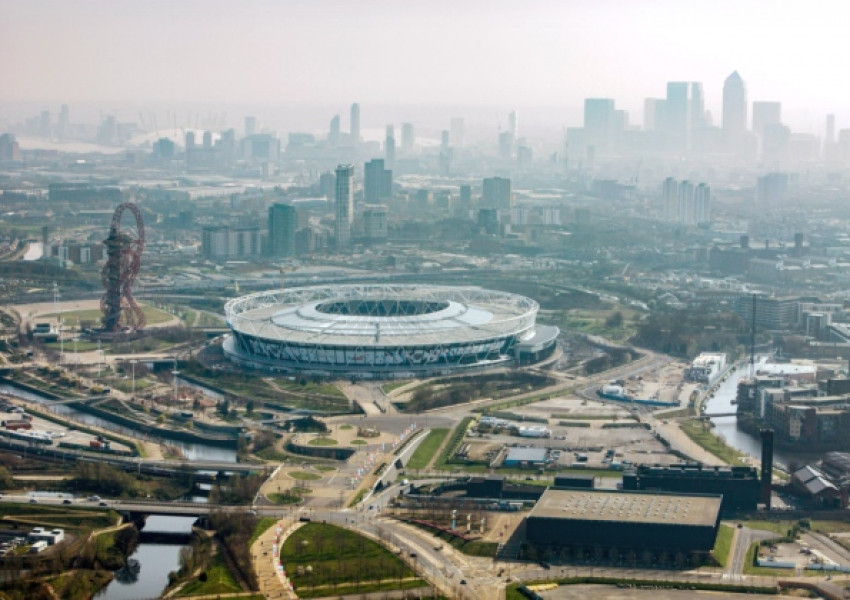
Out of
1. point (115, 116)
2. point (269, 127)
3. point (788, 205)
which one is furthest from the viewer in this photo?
point (269, 127)

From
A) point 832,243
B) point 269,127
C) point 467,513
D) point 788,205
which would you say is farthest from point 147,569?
point 269,127

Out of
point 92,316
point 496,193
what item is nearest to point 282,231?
point 92,316

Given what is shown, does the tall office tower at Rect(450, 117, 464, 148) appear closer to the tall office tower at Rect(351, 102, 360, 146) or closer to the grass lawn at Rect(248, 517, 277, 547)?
the tall office tower at Rect(351, 102, 360, 146)

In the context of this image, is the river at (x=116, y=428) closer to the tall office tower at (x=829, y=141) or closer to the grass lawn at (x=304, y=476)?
the grass lawn at (x=304, y=476)

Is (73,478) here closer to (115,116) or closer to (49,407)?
(49,407)

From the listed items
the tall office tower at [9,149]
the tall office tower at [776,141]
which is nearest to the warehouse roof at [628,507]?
the tall office tower at [9,149]

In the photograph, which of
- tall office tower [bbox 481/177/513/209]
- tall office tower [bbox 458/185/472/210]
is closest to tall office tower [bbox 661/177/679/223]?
tall office tower [bbox 481/177/513/209]
